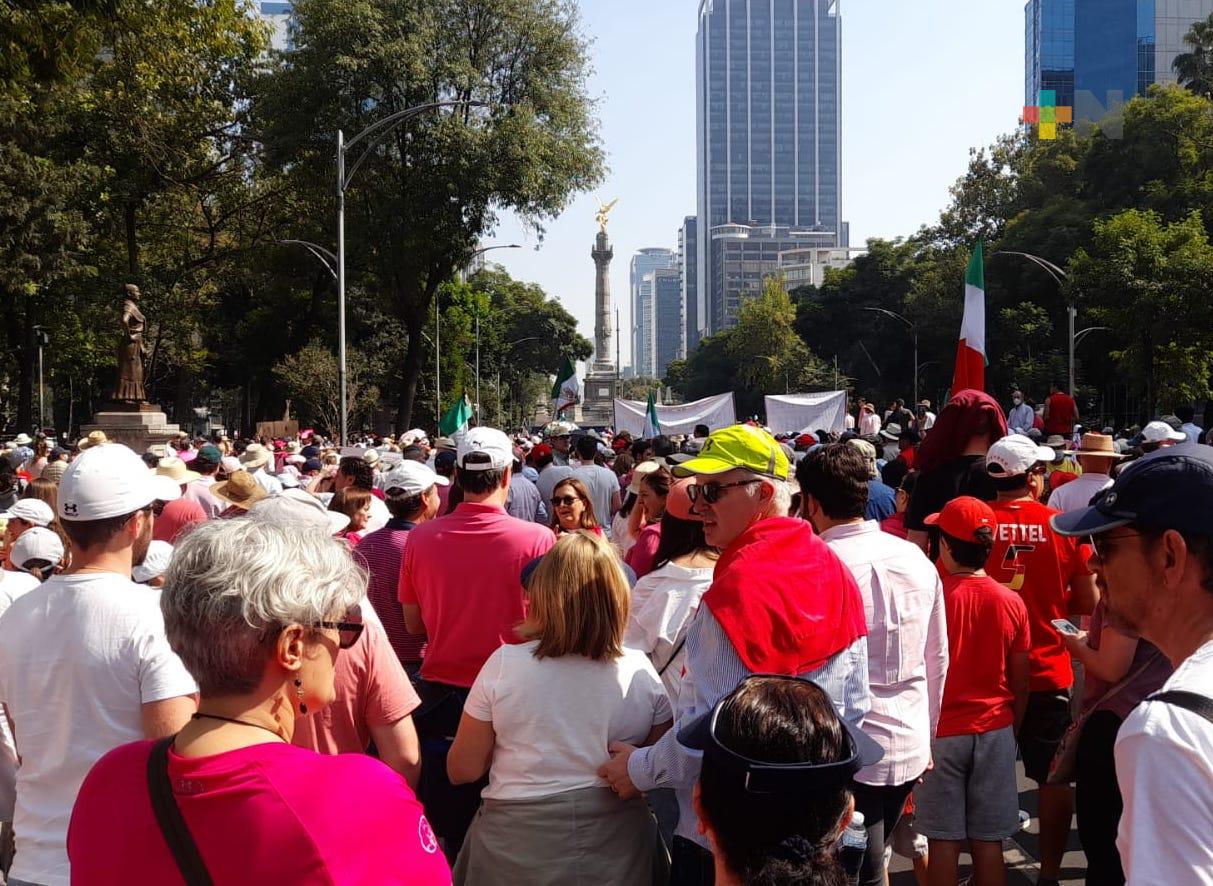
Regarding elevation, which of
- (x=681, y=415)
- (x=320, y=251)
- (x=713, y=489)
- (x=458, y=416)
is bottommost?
(x=681, y=415)

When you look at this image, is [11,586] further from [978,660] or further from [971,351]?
[971,351]

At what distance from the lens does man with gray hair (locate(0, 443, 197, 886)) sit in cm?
298

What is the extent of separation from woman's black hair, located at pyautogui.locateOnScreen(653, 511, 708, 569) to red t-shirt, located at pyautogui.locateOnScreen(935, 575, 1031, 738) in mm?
1009

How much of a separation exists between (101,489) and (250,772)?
5.34 feet

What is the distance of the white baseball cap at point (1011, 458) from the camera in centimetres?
517

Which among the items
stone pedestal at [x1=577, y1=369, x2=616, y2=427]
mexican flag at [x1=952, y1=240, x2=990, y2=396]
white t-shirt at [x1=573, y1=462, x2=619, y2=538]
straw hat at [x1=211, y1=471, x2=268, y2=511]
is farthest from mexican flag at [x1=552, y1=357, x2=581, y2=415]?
stone pedestal at [x1=577, y1=369, x2=616, y2=427]

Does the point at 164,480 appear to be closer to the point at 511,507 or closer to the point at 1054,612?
the point at 1054,612

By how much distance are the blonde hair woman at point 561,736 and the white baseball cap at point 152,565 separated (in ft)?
6.01

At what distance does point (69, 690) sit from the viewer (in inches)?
118

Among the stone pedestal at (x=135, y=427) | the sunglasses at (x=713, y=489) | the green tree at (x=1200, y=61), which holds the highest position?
the green tree at (x=1200, y=61)

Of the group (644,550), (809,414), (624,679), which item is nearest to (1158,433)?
(644,550)

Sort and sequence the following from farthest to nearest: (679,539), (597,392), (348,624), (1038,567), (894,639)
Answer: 1. (597,392)
2. (1038,567)
3. (679,539)
4. (894,639)
5. (348,624)

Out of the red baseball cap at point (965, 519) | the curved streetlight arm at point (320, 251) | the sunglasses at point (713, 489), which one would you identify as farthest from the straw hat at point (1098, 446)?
the curved streetlight arm at point (320, 251)

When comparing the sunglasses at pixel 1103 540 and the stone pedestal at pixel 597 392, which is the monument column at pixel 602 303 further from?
the sunglasses at pixel 1103 540
